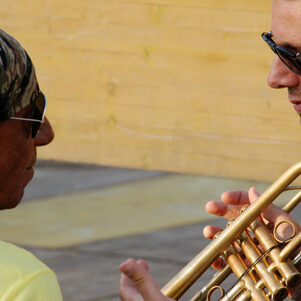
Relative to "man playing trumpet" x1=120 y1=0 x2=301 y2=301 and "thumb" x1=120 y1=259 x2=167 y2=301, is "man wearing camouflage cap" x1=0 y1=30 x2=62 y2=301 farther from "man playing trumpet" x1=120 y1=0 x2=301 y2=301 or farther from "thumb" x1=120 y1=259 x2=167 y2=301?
"man playing trumpet" x1=120 y1=0 x2=301 y2=301

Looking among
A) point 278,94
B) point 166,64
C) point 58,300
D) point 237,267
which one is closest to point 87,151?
point 166,64

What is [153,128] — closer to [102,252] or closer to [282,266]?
[102,252]

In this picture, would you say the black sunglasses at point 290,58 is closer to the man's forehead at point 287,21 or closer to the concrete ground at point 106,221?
the man's forehead at point 287,21

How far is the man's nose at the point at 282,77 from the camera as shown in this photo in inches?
117

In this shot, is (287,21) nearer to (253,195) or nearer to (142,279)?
(253,195)

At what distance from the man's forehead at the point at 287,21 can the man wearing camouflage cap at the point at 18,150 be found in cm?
85

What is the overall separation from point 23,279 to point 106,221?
5.19 metres

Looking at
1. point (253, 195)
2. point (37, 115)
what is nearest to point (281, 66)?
point (253, 195)

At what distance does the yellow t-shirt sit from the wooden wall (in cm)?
596

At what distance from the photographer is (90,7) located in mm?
8266

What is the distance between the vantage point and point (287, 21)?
2867 mm

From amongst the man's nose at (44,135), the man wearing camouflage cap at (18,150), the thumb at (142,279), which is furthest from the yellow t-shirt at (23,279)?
the man's nose at (44,135)

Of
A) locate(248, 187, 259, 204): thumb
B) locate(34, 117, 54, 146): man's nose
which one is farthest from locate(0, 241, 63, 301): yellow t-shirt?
locate(248, 187, 259, 204): thumb

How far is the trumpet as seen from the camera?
2939mm
